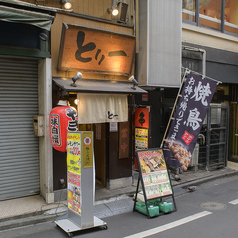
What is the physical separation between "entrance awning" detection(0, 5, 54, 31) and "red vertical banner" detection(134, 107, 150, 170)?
14.3 feet

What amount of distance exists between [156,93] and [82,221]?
6.30 m

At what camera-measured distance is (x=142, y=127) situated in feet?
30.1

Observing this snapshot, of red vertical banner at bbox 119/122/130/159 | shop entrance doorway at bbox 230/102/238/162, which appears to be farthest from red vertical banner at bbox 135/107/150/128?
shop entrance doorway at bbox 230/102/238/162

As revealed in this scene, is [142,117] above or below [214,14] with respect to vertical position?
below

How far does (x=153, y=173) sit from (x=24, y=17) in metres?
5.03

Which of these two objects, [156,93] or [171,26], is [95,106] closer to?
[156,93]

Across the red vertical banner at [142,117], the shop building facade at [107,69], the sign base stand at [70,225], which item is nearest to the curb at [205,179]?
the shop building facade at [107,69]

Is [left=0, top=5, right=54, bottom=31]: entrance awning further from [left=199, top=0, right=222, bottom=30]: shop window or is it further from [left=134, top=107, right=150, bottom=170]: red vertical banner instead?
[left=199, top=0, right=222, bottom=30]: shop window

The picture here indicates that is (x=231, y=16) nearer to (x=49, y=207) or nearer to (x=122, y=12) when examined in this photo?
(x=122, y=12)

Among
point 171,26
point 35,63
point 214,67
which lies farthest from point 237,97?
point 35,63

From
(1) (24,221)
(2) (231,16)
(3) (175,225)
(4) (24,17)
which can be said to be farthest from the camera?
(2) (231,16)

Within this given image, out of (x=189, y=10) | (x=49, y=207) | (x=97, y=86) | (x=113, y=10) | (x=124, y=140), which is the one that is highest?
(x=189, y=10)

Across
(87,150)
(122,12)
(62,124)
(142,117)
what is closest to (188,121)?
(142,117)

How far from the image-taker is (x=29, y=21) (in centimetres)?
605
